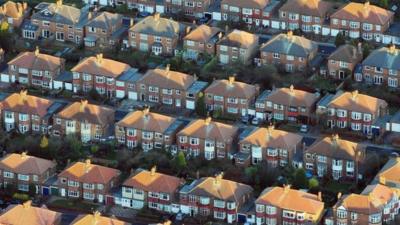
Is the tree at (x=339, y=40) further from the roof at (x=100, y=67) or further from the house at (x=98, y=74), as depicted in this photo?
the house at (x=98, y=74)

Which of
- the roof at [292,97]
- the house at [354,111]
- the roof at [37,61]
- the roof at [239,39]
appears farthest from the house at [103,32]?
the house at [354,111]

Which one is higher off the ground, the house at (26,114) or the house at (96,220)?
the house at (96,220)

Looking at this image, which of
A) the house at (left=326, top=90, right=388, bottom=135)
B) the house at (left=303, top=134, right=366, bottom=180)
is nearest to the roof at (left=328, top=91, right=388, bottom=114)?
the house at (left=326, top=90, right=388, bottom=135)

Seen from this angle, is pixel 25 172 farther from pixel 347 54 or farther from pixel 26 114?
pixel 347 54

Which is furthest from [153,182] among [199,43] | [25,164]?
[199,43]

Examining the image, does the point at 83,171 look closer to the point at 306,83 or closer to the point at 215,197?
the point at 215,197

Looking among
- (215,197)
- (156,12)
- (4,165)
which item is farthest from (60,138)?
(156,12)
